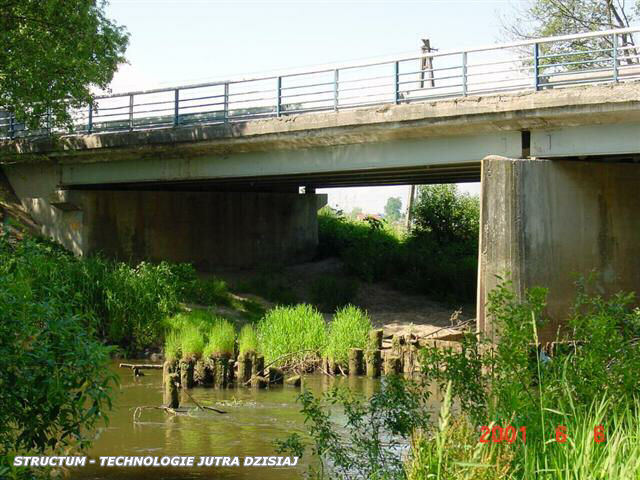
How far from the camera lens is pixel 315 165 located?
74.5 feet

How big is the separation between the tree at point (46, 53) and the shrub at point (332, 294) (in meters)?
7.70

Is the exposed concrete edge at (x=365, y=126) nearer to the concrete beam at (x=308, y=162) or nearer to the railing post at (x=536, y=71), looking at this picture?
the concrete beam at (x=308, y=162)

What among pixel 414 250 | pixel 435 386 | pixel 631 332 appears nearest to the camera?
pixel 631 332

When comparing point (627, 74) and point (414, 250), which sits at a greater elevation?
point (627, 74)

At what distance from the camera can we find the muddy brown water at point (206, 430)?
10.8 meters

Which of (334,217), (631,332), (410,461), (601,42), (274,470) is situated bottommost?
(274,470)

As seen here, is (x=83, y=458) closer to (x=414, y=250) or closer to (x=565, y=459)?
(x=565, y=459)

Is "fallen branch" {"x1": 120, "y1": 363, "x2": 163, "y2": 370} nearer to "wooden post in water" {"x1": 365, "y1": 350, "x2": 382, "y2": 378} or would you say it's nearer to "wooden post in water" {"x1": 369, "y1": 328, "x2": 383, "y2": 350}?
"wooden post in water" {"x1": 365, "y1": 350, "x2": 382, "y2": 378}

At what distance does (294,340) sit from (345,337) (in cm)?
93

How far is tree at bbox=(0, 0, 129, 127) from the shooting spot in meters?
22.5

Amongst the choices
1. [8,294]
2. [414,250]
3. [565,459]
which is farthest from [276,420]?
[414,250]

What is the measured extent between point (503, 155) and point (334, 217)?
20.1m
